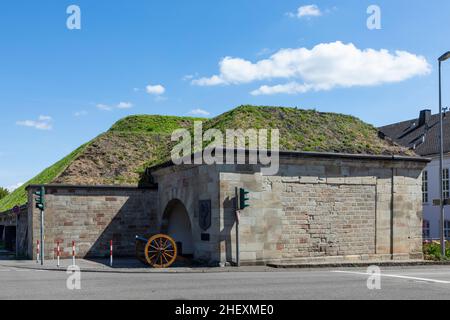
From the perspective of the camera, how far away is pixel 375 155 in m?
22.3

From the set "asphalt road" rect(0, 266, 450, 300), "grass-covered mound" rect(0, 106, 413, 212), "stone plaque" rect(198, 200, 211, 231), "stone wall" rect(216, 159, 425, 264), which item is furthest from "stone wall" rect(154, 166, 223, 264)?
"grass-covered mound" rect(0, 106, 413, 212)

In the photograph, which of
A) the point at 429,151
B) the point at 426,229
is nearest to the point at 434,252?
the point at 426,229

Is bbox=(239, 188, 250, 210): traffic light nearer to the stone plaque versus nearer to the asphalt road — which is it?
the stone plaque

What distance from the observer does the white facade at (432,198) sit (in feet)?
130

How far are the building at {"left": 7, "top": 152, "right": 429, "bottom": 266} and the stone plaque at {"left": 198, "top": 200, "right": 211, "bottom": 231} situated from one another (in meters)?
0.04

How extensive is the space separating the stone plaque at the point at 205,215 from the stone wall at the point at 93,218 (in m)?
6.29

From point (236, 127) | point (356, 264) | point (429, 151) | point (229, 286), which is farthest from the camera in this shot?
point (429, 151)

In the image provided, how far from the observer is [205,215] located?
19688 mm

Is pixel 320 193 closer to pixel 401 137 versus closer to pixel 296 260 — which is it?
pixel 296 260

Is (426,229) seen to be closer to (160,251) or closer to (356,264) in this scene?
(356,264)

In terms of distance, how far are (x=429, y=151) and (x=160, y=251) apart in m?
29.7

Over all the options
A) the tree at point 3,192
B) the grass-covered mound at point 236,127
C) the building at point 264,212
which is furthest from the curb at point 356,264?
the tree at point 3,192
